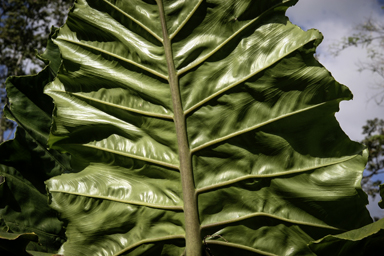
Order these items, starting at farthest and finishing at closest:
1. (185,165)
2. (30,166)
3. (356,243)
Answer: (30,166)
(185,165)
(356,243)

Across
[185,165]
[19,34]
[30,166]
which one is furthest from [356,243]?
[19,34]

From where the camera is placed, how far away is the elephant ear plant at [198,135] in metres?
0.80

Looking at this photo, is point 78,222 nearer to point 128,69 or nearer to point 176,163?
point 176,163

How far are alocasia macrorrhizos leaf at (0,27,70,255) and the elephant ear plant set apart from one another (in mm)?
184

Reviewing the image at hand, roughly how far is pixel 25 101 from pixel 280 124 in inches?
29.7

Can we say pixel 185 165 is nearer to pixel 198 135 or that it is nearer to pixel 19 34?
pixel 198 135

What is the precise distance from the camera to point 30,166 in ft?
3.40

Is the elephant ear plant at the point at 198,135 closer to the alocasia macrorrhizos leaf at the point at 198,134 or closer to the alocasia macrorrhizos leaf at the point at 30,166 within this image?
the alocasia macrorrhizos leaf at the point at 198,134

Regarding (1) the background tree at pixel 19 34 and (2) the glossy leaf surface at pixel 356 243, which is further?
(1) the background tree at pixel 19 34

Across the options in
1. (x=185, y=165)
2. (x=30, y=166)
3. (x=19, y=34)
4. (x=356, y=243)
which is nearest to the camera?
(x=356, y=243)

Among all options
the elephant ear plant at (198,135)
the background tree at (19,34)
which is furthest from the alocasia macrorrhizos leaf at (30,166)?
the background tree at (19,34)

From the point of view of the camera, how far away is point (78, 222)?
85cm

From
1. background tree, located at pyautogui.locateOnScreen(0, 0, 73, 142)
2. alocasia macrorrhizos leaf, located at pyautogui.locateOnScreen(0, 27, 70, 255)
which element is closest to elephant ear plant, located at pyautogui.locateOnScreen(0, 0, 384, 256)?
alocasia macrorrhizos leaf, located at pyautogui.locateOnScreen(0, 27, 70, 255)

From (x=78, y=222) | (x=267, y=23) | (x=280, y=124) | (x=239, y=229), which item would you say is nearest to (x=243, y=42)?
(x=267, y=23)
